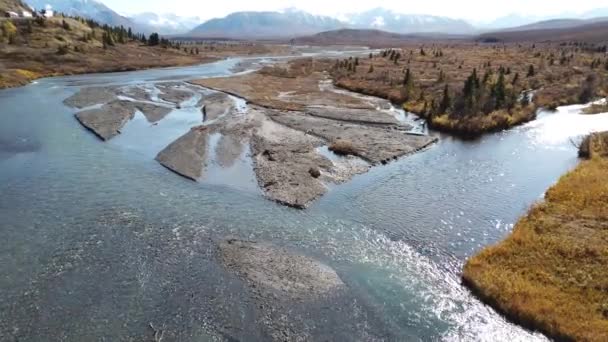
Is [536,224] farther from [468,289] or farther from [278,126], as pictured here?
[278,126]

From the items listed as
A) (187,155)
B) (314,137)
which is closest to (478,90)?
(314,137)

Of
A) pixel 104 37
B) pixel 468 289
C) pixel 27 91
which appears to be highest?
pixel 104 37

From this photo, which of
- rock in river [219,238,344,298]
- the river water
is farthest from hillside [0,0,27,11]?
rock in river [219,238,344,298]

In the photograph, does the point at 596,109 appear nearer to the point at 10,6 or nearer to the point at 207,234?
the point at 207,234

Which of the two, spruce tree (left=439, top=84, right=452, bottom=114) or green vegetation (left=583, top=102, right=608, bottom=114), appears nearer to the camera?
spruce tree (left=439, top=84, right=452, bottom=114)

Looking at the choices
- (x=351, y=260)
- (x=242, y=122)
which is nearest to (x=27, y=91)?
(x=242, y=122)

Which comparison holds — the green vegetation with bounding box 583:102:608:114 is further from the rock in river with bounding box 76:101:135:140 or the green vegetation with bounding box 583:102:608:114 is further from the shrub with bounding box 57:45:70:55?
the shrub with bounding box 57:45:70:55
